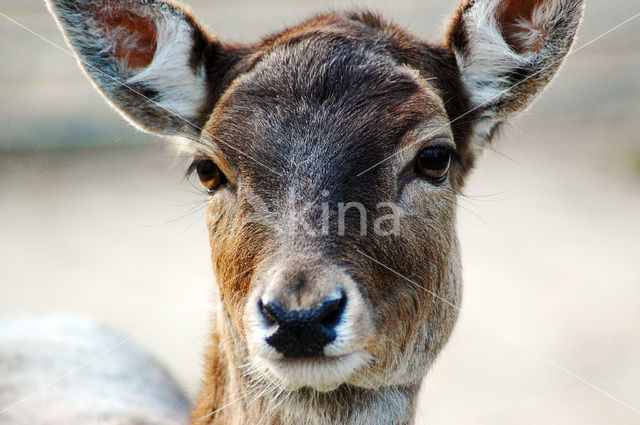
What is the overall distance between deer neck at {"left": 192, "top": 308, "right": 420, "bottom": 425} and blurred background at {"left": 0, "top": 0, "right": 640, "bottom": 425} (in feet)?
2.92

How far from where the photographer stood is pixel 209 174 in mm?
4340

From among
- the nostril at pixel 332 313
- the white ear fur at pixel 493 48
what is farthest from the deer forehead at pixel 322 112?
the nostril at pixel 332 313

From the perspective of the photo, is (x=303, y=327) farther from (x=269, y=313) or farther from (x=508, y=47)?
(x=508, y=47)

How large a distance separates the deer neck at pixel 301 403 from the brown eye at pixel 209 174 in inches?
34.2

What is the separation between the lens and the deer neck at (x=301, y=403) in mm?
3982

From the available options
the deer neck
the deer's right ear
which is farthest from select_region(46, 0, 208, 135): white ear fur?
the deer neck

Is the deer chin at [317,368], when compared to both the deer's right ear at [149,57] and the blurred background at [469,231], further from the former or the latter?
the deer's right ear at [149,57]

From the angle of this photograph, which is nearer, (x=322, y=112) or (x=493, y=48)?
(x=322, y=112)

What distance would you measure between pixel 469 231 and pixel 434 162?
899 centimetres

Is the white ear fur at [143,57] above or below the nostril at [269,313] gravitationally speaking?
above

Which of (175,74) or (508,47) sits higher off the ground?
(508,47)

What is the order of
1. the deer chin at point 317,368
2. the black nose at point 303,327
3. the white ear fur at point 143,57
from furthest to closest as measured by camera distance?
the white ear fur at point 143,57 → the deer chin at point 317,368 → the black nose at point 303,327

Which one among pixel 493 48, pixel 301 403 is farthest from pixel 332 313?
pixel 493 48

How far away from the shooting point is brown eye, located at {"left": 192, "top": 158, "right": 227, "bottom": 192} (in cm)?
427
